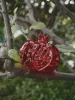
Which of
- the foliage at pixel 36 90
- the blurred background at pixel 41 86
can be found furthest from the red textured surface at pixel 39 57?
the foliage at pixel 36 90

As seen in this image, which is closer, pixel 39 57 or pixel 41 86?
pixel 39 57

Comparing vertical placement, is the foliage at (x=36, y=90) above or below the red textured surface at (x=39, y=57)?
below

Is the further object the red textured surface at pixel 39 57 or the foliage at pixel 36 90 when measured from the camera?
the foliage at pixel 36 90

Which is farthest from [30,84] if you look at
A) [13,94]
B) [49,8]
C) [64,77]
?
[64,77]

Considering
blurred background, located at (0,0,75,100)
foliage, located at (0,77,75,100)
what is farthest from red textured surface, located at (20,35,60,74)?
foliage, located at (0,77,75,100)

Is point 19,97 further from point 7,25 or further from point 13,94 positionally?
point 7,25

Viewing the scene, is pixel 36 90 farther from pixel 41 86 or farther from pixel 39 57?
pixel 39 57

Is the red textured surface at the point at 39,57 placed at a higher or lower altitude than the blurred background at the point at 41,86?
higher

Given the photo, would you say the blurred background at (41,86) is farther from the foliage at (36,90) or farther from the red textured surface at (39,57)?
the red textured surface at (39,57)

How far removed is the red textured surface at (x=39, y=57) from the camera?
81 cm

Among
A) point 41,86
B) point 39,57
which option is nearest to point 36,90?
point 41,86

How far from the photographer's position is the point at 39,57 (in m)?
0.82

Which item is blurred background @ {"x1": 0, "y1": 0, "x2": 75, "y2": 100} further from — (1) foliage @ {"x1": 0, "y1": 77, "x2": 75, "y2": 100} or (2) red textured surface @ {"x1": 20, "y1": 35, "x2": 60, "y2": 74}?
(2) red textured surface @ {"x1": 20, "y1": 35, "x2": 60, "y2": 74}

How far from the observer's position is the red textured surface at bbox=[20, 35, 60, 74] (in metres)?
0.81
